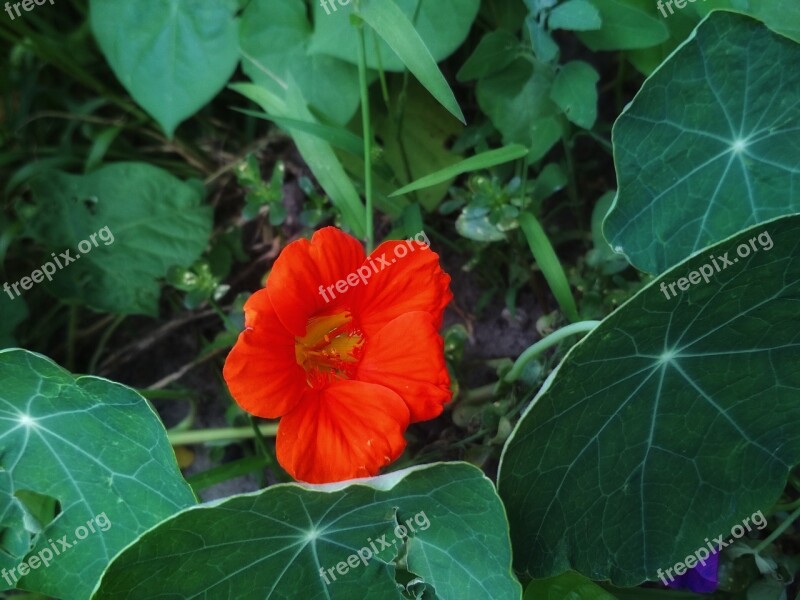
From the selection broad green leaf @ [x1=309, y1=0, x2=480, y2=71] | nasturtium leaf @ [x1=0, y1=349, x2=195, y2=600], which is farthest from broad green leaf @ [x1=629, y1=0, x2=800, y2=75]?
nasturtium leaf @ [x1=0, y1=349, x2=195, y2=600]

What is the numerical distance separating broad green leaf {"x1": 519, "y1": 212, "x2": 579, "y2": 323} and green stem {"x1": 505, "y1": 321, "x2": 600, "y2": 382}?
8cm

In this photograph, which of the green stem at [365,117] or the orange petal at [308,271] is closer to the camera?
the orange petal at [308,271]

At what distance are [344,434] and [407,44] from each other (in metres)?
0.60

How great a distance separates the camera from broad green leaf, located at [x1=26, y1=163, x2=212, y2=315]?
1.74 meters

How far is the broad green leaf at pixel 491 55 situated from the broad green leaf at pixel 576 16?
0.44 ft

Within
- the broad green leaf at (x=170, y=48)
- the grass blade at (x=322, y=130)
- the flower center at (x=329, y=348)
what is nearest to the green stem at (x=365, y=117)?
the grass blade at (x=322, y=130)

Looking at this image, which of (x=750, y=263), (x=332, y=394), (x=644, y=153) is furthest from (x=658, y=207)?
(x=332, y=394)

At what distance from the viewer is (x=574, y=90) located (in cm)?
143

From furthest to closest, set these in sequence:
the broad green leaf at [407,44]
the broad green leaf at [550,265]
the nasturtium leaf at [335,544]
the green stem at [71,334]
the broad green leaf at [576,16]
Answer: the green stem at [71,334] → the broad green leaf at [550,265] → the broad green leaf at [576,16] → the broad green leaf at [407,44] → the nasturtium leaf at [335,544]

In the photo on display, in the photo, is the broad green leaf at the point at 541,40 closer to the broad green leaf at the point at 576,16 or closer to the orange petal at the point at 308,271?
the broad green leaf at the point at 576,16

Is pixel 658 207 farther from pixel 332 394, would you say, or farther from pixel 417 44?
pixel 332 394

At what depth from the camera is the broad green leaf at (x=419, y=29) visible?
1.49m

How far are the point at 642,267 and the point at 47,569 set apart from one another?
1.09 metres

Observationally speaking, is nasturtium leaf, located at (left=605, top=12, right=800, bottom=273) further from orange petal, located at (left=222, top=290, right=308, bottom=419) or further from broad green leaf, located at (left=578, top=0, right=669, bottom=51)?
orange petal, located at (left=222, top=290, right=308, bottom=419)
